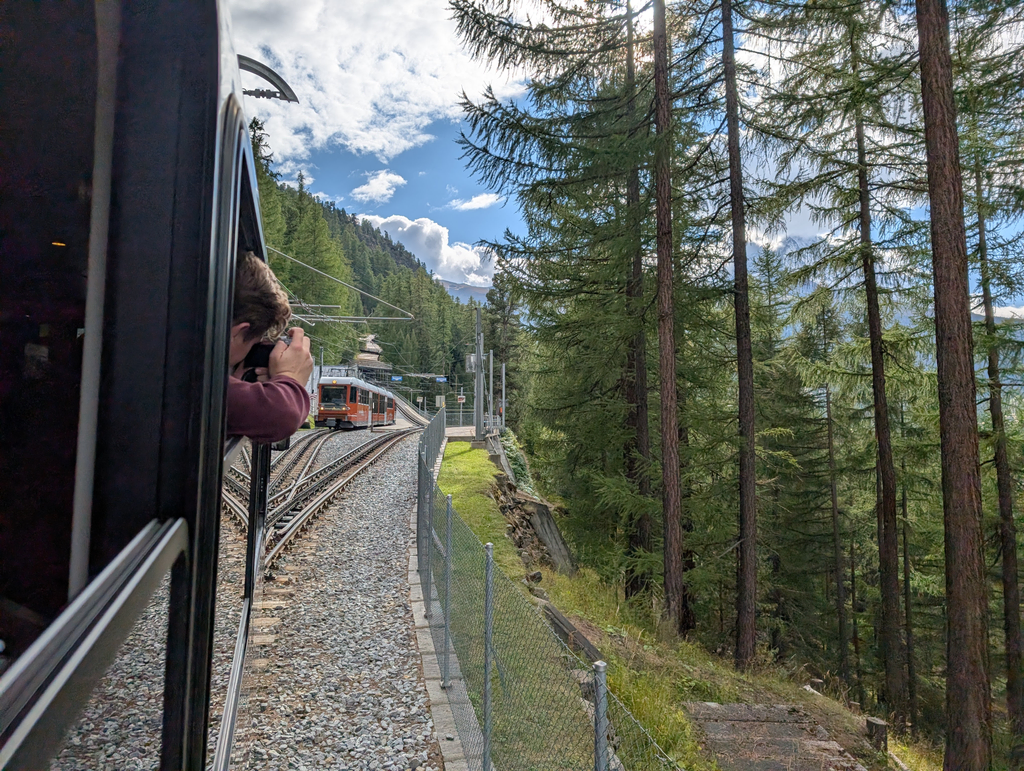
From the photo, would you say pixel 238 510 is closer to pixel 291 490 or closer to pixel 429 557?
pixel 429 557

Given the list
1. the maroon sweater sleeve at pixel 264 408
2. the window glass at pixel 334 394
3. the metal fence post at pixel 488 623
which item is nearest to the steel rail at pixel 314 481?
the window glass at pixel 334 394

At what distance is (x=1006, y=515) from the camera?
1383 cm

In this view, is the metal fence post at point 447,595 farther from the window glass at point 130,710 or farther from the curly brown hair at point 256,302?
the window glass at point 130,710

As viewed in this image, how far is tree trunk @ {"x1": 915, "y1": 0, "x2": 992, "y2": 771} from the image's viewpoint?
6.95 m

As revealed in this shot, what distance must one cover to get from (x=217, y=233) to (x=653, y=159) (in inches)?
386

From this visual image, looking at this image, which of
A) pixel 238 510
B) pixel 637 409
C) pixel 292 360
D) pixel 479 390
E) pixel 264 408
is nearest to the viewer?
pixel 264 408

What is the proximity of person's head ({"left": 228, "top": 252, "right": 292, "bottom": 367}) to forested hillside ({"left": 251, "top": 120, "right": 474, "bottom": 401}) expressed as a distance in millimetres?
491

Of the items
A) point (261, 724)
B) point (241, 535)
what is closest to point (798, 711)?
point (261, 724)

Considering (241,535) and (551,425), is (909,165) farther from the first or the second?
(241,535)

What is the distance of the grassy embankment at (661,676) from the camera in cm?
542

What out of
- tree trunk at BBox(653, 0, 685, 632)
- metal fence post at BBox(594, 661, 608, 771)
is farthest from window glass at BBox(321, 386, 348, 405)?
metal fence post at BBox(594, 661, 608, 771)

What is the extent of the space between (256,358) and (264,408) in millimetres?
303

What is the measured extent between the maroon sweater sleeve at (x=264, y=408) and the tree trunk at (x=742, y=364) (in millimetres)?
10761

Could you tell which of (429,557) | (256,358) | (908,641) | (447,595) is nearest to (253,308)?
(256,358)
